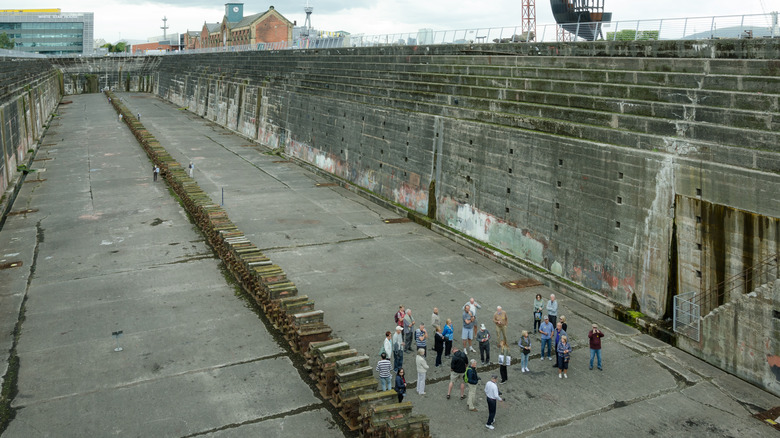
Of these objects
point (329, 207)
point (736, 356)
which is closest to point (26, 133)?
point (329, 207)

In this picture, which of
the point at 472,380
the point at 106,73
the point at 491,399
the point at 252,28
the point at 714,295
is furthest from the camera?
the point at 106,73

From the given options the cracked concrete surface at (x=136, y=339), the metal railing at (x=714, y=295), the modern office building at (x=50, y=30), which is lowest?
the cracked concrete surface at (x=136, y=339)

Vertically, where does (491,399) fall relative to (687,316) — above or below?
below

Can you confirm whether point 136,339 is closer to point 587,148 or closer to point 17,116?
point 587,148

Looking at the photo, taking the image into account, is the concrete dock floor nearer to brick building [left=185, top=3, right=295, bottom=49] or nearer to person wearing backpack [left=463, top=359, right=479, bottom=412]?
person wearing backpack [left=463, top=359, right=479, bottom=412]

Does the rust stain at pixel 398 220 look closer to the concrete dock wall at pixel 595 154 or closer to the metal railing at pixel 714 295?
the concrete dock wall at pixel 595 154

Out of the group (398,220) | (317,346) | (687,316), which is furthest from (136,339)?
(398,220)

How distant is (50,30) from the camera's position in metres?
186

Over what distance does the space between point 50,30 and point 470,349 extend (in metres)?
209

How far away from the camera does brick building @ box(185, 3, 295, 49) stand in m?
112

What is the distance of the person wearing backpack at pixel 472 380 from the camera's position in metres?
13.5

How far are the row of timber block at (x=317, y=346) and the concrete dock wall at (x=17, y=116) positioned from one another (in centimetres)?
1793

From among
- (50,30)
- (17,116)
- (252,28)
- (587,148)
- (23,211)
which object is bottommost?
(23,211)

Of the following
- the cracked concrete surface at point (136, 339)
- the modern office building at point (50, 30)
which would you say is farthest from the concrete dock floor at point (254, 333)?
the modern office building at point (50, 30)
